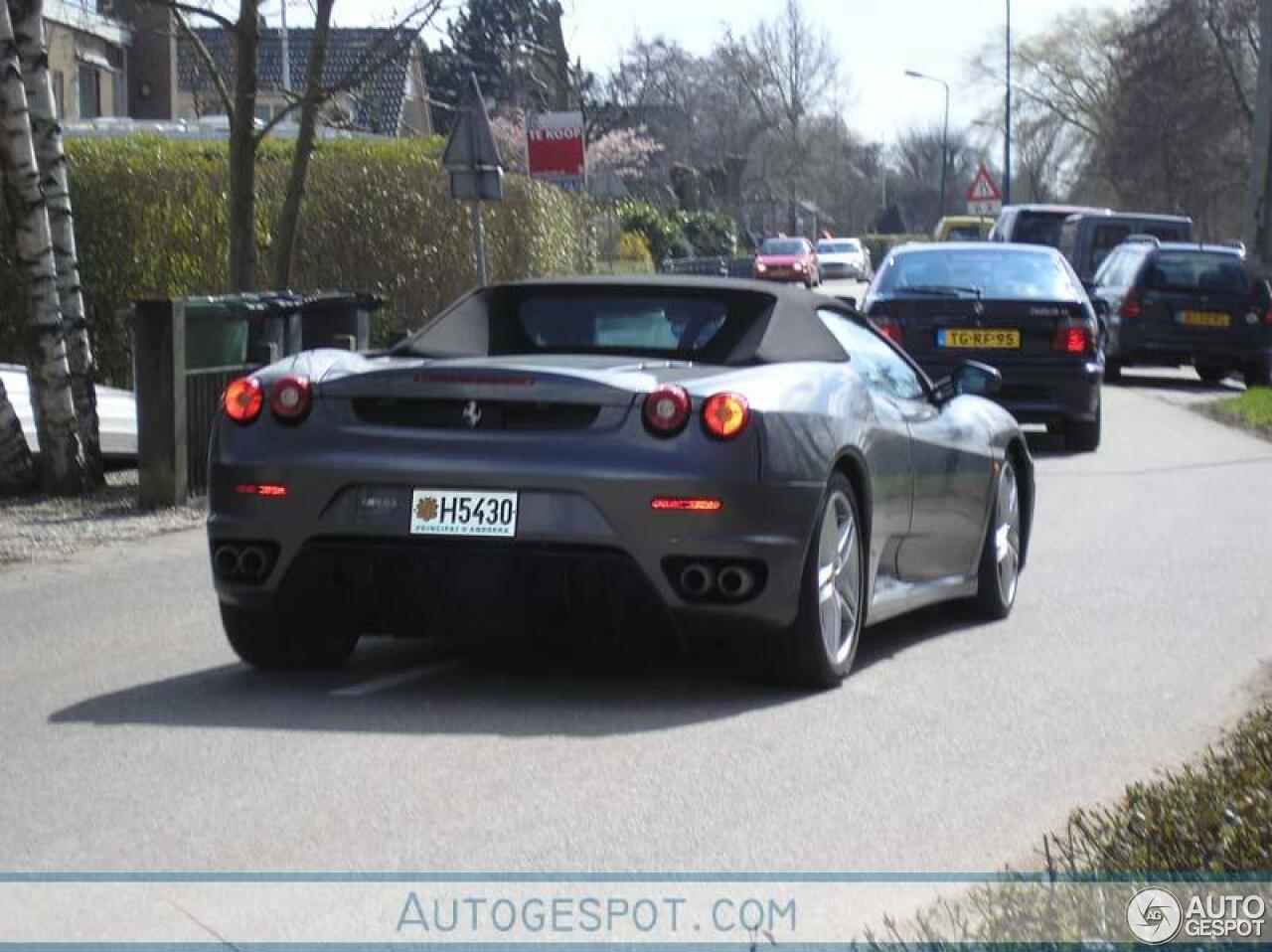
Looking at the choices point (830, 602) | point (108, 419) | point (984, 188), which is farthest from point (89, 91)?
point (830, 602)

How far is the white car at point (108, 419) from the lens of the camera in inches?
670

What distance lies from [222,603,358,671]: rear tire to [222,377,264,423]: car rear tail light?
0.63 metres

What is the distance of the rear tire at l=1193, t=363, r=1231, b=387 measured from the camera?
3089cm

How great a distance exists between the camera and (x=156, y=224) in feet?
83.8

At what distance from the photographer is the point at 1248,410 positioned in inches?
979

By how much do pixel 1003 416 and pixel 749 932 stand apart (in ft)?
18.9

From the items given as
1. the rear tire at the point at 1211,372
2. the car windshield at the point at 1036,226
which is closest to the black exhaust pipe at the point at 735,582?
the rear tire at the point at 1211,372

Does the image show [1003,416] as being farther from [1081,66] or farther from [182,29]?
[1081,66]

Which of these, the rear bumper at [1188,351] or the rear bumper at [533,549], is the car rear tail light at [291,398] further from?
the rear bumper at [1188,351]

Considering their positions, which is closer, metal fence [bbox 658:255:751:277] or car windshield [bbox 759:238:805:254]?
metal fence [bbox 658:255:751:277]

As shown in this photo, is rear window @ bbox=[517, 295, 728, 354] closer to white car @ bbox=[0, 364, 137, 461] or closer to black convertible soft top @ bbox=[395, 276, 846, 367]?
black convertible soft top @ bbox=[395, 276, 846, 367]

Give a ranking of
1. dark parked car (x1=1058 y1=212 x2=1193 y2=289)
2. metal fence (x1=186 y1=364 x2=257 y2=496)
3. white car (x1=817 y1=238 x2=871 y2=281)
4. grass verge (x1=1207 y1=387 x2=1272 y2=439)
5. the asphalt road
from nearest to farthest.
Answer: the asphalt road < metal fence (x1=186 y1=364 x2=257 y2=496) < grass verge (x1=1207 y1=387 x2=1272 y2=439) < dark parked car (x1=1058 y1=212 x2=1193 y2=289) < white car (x1=817 y1=238 x2=871 y2=281)

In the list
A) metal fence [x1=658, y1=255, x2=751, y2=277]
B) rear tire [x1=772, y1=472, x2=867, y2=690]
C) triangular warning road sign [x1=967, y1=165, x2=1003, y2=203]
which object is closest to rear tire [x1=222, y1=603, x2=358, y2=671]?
rear tire [x1=772, y1=472, x2=867, y2=690]

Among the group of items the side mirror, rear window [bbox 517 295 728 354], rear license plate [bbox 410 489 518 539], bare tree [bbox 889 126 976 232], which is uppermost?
rear window [bbox 517 295 728 354]
